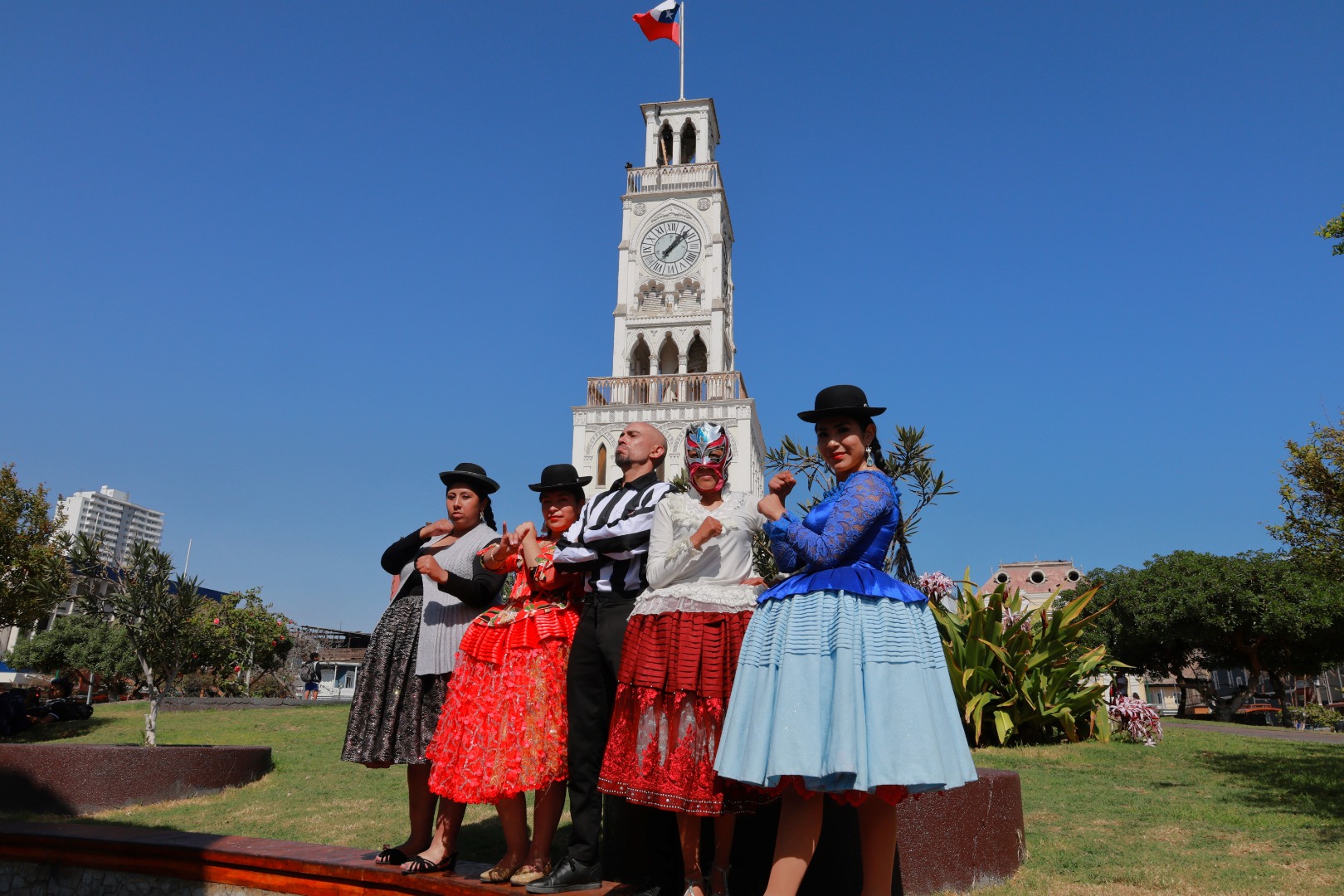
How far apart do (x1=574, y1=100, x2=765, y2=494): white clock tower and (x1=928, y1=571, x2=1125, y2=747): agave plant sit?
21.0m

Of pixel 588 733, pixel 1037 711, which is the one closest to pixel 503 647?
pixel 588 733

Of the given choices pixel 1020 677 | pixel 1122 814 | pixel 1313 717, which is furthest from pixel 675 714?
pixel 1313 717

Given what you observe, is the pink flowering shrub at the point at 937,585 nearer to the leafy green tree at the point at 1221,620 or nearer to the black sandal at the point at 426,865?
the black sandal at the point at 426,865

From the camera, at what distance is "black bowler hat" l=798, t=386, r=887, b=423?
344cm

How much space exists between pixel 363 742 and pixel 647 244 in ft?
110

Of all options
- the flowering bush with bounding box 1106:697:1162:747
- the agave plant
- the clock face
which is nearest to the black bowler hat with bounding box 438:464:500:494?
the agave plant

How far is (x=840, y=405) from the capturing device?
346 cm

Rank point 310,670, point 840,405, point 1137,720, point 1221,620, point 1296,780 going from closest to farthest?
1. point 840,405
2. point 1296,780
3. point 1137,720
4. point 1221,620
5. point 310,670

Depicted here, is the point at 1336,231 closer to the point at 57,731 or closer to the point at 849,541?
the point at 849,541

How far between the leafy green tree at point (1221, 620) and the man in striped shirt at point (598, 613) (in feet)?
109

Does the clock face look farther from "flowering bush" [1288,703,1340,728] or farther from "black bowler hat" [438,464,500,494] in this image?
"black bowler hat" [438,464,500,494]

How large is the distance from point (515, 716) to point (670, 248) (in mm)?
33320

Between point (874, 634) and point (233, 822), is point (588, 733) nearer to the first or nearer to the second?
point (874, 634)

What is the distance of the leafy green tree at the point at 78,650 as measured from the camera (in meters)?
35.5
